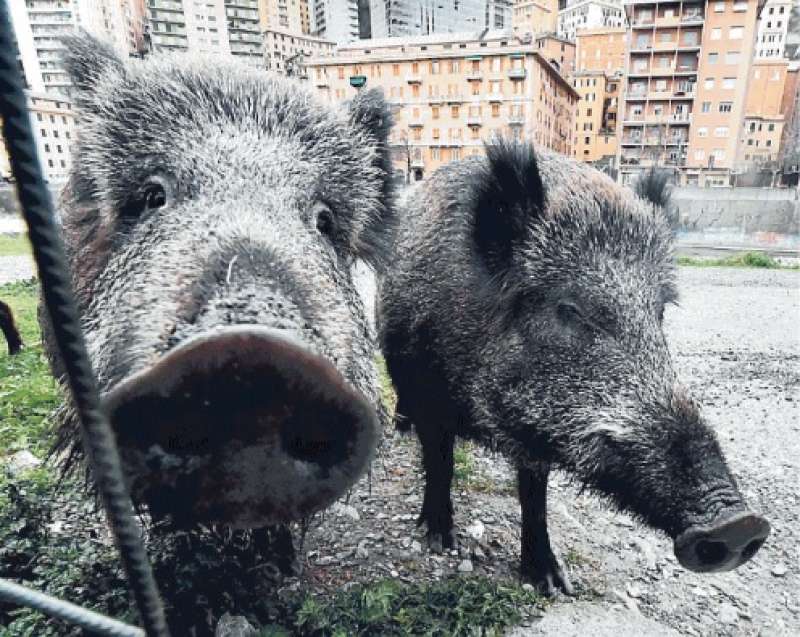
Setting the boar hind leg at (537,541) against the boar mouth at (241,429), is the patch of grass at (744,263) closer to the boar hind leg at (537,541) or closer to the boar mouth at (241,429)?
the boar hind leg at (537,541)

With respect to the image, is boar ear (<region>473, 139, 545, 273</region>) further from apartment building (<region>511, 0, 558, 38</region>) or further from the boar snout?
apartment building (<region>511, 0, 558, 38</region>)

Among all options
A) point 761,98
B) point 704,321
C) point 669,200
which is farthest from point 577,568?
point 761,98

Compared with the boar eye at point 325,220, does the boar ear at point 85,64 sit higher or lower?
higher

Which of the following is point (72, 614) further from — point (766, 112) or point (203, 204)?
point (766, 112)

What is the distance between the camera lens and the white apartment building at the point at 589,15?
11669cm

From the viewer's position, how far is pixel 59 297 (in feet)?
2.38

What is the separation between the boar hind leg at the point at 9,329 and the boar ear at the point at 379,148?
5463 millimetres

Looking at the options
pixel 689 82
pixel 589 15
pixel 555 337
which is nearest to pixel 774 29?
pixel 589 15

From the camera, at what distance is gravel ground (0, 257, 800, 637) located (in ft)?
9.74

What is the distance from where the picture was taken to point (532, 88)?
1788 inches

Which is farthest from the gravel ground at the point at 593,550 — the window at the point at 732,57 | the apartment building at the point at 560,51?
the apartment building at the point at 560,51

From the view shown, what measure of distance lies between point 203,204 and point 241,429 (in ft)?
3.04

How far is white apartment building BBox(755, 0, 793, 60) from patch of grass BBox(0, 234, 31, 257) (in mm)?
Result: 101424

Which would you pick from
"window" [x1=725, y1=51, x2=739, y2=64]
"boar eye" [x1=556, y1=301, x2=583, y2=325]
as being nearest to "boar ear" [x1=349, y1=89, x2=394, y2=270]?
"boar eye" [x1=556, y1=301, x2=583, y2=325]
